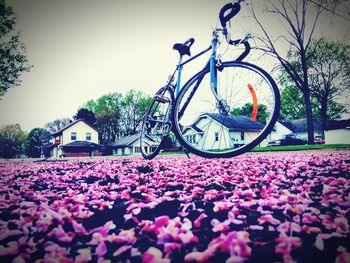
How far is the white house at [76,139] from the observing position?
103 ft

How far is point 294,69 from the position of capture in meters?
14.1

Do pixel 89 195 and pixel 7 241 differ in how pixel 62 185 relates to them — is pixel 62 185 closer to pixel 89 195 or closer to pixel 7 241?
pixel 89 195

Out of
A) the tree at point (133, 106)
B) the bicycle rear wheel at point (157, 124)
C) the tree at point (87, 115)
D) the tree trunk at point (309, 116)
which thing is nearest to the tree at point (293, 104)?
the tree trunk at point (309, 116)

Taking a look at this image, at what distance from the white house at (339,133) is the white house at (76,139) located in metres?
31.7

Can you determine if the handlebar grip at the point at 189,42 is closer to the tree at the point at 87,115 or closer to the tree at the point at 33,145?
the tree at the point at 87,115

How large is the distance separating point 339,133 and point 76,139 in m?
34.1

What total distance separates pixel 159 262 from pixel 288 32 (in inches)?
615

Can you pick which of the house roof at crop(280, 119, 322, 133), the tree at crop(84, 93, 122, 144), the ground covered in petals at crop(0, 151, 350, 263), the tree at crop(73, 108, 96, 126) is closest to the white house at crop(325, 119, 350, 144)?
the ground covered in petals at crop(0, 151, 350, 263)

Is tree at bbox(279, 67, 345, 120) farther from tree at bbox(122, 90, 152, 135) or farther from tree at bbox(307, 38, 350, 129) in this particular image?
tree at bbox(122, 90, 152, 135)

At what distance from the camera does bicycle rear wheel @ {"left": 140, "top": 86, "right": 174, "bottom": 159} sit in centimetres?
349

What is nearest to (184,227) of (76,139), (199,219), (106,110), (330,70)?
(199,219)

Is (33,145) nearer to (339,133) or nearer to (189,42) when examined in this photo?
(189,42)

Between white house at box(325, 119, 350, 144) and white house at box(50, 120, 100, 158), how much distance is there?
104 ft

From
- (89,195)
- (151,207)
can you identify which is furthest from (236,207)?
(89,195)
